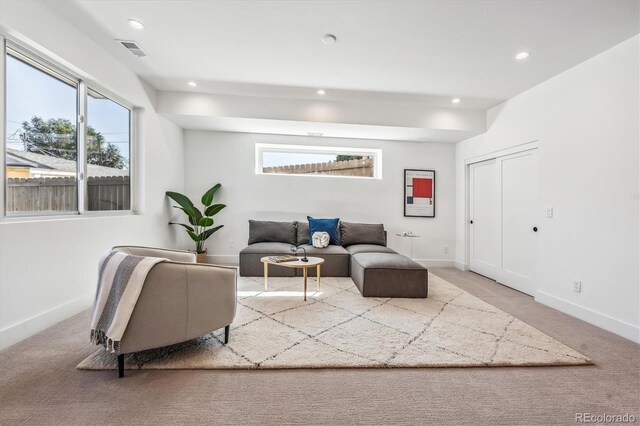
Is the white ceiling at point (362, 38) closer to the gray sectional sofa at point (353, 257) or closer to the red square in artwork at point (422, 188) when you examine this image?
the red square in artwork at point (422, 188)

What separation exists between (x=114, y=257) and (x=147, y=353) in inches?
29.2

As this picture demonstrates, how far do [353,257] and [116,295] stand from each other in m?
2.83

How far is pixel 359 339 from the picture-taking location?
2.24 metres

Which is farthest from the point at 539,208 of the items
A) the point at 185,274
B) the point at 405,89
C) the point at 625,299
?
the point at 185,274

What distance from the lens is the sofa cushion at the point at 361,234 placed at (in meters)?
4.68

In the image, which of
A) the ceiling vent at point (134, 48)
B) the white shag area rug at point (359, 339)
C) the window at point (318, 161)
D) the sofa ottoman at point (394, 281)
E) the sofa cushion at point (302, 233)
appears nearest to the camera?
the white shag area rug at point (359, 339)

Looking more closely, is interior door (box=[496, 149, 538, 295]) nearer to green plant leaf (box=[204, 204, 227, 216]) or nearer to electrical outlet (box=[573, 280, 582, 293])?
electrical outlet (box=[573, 280, 582, 293])

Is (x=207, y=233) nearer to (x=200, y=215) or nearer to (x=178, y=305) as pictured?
(x=200, y=215)

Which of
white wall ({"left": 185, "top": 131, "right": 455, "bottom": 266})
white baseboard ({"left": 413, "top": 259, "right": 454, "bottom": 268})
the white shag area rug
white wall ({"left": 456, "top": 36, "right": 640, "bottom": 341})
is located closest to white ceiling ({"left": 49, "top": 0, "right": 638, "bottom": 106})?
white wall ({"left": 456, "top": 36, "right": 640, "bottom": 341})

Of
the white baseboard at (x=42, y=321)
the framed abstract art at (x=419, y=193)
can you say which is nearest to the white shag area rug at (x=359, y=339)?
the white baseboard at (x=42, y=321)

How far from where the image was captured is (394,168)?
17.2ft

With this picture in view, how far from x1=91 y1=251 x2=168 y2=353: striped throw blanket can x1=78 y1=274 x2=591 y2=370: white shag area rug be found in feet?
0.94

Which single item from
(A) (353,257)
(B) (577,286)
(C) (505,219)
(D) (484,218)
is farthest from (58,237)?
(D) (484,218)

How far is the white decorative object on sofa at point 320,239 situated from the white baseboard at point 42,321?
9.10 ft
